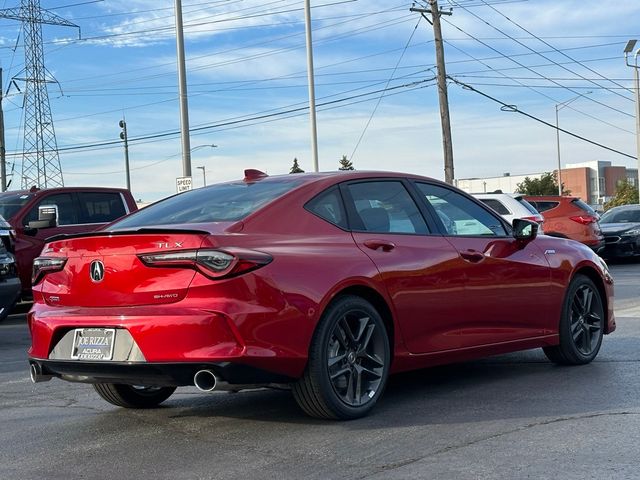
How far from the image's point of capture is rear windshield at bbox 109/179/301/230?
18.6 ft

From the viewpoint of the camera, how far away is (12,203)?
1365 centimetres

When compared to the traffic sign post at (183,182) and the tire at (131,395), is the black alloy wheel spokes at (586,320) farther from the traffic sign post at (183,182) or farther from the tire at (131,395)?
the traffic sign post at (183,182)

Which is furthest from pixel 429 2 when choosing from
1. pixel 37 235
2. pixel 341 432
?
pixel 341 432

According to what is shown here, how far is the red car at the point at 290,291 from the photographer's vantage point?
500 centimetres

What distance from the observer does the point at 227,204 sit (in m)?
5.84

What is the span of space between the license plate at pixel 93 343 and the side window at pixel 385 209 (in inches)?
68.0

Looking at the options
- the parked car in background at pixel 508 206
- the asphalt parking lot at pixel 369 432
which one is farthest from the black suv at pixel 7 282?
the parked car in background at pixel 508 206

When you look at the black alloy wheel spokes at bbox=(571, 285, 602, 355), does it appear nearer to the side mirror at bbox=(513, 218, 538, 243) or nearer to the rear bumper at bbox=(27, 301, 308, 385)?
the side mirror at bbox=(513, 218, 538, 243)

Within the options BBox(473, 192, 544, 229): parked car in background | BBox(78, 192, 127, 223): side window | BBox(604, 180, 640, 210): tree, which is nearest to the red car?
BBox(78, 192, 127, 223): side window

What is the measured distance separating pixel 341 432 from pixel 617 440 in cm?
153

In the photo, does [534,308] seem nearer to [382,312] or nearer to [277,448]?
[382,312]

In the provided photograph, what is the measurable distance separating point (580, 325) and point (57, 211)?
8147 mm

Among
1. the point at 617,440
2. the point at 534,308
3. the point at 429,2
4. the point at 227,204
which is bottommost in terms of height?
the point at 617,440

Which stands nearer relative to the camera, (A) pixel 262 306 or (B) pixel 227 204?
(A) pixel 262 306
